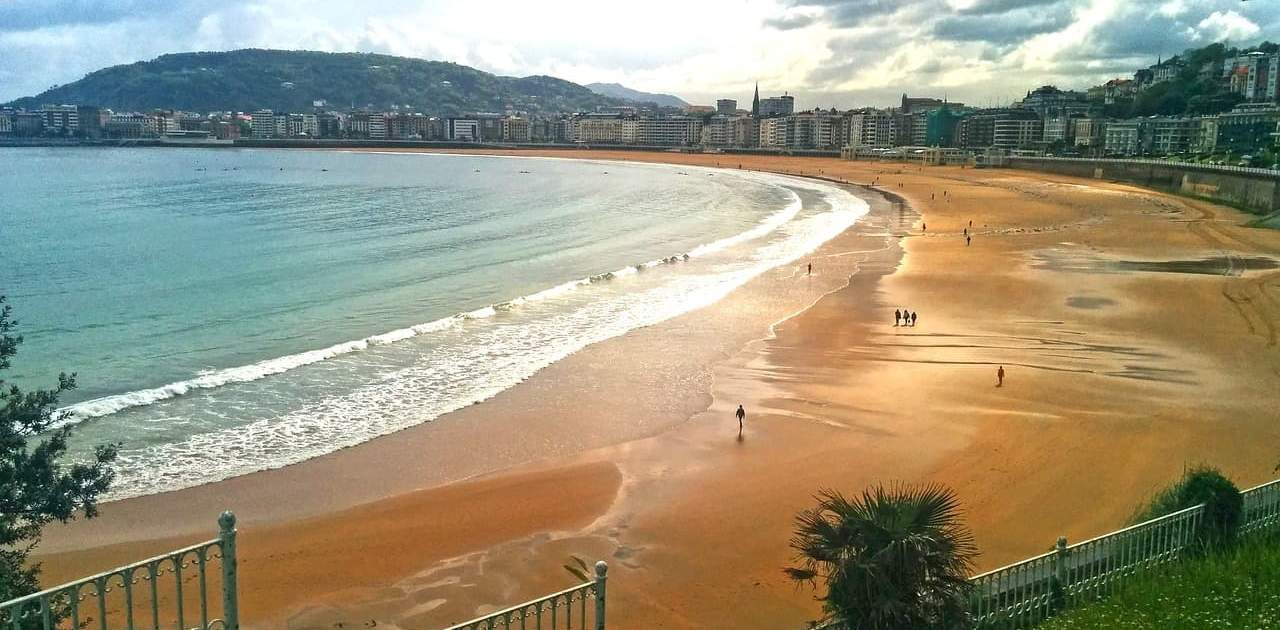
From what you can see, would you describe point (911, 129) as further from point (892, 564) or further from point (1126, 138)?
point (892, 564)

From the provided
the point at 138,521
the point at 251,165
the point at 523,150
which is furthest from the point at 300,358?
the point at 523,150

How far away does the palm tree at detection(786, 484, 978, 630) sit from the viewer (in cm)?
506

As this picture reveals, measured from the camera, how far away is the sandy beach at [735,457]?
1093 cm

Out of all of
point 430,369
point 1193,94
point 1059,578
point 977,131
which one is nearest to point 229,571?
point 1059,578

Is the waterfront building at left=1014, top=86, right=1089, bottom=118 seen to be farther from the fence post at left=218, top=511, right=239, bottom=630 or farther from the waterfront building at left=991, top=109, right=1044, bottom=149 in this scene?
the fence post at left=218, top=511, right=239, bottom=630

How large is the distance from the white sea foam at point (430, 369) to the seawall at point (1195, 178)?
32957 millimetres

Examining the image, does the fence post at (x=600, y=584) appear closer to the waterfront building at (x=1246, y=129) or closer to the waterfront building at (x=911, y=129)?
the waterfront building at (x=1246, y=129)

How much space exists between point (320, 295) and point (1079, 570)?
2748cm

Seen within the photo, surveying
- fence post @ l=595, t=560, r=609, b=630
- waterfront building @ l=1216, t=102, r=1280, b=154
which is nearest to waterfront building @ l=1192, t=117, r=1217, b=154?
waterfront building @ l=1216, t=102, r=1280, b=154

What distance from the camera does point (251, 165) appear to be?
128m

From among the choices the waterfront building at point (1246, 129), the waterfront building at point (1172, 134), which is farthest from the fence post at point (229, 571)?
the waterfront building at point (1172, 134)

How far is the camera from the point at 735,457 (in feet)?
49.7

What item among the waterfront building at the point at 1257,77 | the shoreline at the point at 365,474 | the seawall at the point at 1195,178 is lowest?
the shoreline at the point at 365,474

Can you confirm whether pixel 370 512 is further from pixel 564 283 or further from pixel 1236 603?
pixel 564 283
